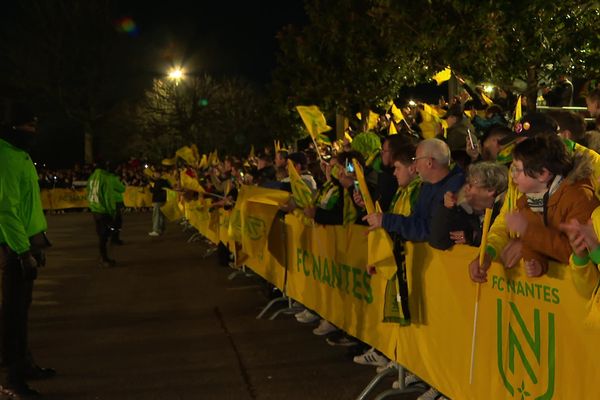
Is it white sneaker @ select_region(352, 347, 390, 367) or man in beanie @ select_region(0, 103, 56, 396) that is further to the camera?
white sneaker @ select_region(352, 347, 390, 367)

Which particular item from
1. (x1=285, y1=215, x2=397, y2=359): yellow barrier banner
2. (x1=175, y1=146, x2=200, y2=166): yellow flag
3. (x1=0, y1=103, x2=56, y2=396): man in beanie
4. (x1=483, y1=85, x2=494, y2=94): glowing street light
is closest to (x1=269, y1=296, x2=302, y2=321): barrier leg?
(x1=285, y1=215, x2=397, y2=359): yellow barrier banner

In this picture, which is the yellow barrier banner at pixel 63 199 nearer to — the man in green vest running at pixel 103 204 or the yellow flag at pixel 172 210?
the yellow flag at pixel 172 210

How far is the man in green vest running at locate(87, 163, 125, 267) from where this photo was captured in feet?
50.9

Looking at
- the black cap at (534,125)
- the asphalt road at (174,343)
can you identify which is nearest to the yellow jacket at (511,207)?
the black cap at (534,125)

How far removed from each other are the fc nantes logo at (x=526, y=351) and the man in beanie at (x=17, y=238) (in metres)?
3.91

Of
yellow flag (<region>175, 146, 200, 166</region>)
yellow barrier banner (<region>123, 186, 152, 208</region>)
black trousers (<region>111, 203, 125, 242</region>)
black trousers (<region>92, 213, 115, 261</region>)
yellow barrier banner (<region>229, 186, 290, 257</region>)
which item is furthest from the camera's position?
yellow barrier banner (<region>123, 186, 152, 208</region>)

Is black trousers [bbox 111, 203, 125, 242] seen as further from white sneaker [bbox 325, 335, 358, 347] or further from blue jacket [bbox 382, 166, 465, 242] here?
blue jacket [bbox 382, 166, 465, 242]

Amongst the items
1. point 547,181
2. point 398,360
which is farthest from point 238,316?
point 547,181

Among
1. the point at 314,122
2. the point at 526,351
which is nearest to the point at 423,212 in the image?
the point at 526,351

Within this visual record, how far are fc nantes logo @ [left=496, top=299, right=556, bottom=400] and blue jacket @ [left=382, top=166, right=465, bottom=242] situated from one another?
1133 millimetres

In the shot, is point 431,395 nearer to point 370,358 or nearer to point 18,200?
point 370,358

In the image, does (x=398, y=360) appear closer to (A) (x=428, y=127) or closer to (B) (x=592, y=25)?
(A) (x=428, y=127)

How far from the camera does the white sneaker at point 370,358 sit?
7402 millimetres

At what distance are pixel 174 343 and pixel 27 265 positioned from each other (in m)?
2.26
